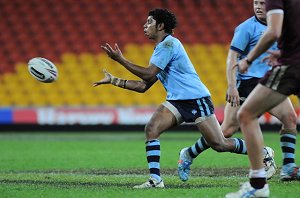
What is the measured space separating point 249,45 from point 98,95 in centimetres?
1219

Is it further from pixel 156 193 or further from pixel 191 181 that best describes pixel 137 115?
pixel 156 193

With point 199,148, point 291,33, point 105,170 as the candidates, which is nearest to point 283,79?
point 291,33

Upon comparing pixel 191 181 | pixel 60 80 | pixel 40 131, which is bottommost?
pixel 40 131

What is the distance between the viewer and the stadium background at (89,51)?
19188 millimetres

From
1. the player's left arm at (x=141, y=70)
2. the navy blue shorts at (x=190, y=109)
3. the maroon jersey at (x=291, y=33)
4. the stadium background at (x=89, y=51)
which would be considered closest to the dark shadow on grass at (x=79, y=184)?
the navy blue shorts at (x=190, y=109)

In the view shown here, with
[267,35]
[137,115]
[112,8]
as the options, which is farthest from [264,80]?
[112,8]

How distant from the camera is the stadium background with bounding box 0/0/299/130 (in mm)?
19188

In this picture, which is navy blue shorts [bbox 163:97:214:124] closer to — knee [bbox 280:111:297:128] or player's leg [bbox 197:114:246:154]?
player's leg [bbox 197:114:246:154]

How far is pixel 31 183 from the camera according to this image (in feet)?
26.1

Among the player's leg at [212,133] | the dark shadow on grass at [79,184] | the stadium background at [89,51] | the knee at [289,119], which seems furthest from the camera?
the stadium background at [89,51]

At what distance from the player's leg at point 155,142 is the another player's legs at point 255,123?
1.47 metres

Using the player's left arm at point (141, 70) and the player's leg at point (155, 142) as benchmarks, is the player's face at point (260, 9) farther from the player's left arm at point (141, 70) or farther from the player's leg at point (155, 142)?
the player's leg at point (155, 142)

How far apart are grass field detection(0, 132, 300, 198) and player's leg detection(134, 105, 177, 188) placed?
0.26 meters

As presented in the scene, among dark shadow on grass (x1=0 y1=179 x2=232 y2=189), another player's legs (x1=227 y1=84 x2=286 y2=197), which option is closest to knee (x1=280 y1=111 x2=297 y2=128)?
dark shadow on grass (x1=0 y1=179 x2=232 y2=189)
